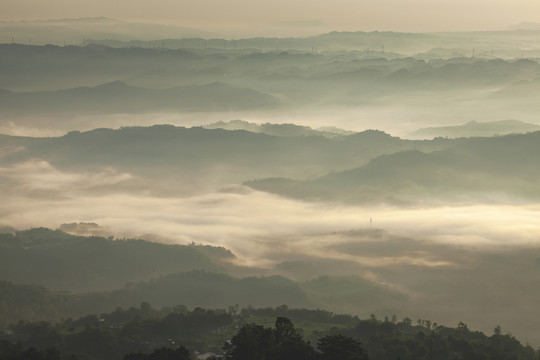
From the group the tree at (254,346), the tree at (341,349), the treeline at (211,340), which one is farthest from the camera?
the treeline at (211,340)

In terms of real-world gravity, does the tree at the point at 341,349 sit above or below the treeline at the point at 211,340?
below

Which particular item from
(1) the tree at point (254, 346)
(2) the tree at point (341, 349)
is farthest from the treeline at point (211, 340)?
(2) the tree at point (341, 349)

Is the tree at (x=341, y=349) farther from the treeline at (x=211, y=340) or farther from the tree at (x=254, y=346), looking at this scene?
the treeline at (x=211, y=340)

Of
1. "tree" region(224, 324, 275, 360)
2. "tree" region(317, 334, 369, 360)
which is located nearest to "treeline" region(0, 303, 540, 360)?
"tree" region(224, 324, 275, 360)

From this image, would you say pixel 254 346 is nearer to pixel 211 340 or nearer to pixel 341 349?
pixel 341 349

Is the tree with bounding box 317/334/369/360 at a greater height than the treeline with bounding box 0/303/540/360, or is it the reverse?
the treeline with bounding box 0/303/540/360

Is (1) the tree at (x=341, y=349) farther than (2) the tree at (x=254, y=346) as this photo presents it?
No

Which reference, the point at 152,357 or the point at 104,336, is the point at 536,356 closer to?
the point at 104,336

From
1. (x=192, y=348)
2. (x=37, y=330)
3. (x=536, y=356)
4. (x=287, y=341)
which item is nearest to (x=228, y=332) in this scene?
(x=192, y=348)

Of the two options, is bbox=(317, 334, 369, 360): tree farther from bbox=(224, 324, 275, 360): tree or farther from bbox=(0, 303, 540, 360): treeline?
bbox=(0, 303, 540, 360): treeline

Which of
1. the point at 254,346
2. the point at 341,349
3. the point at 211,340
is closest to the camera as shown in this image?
the point at 341,349

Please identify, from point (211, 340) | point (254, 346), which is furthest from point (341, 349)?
point (211, 340)

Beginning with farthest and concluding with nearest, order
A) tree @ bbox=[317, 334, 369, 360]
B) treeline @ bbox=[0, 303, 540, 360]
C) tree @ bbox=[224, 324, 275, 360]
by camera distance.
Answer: treeline @ bbox=[0, 303, 540, 360]
tree @ bbox=[224, 324, 275, 360]
tree @ bbox=[317, 334, 369, 360]
